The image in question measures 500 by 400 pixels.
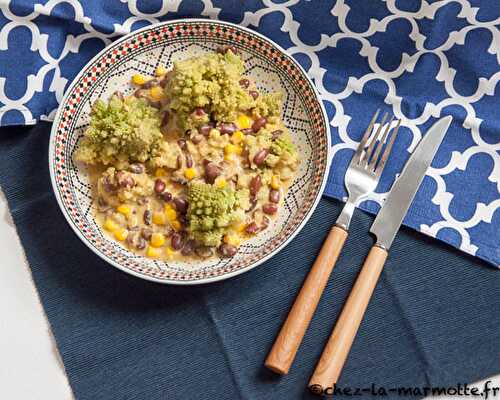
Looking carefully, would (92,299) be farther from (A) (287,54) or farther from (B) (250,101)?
(A) (287,54)

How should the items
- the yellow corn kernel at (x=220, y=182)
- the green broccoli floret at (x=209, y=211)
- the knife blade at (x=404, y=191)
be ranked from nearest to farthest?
the green broccoli floret at (x=209, y=211), the yellow corn kernel at (x=220, y=182), the knife blade at (x=404, y=191)

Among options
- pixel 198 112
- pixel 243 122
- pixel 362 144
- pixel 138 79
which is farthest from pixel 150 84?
pixel 362 144

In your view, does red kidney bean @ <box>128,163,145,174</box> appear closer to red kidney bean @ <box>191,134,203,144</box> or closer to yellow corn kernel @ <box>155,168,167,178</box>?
yellow corn kernel @ <box>155,168,167,178</box>

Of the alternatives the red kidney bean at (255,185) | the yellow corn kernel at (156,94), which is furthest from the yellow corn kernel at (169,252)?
the yellow corn kernel at (156,94)

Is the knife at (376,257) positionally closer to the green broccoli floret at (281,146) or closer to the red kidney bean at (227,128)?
the green broccoli floret at (281,146)

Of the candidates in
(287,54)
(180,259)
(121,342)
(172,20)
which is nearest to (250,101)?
(287,54)

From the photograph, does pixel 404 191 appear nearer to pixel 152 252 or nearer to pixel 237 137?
pixel 237 137

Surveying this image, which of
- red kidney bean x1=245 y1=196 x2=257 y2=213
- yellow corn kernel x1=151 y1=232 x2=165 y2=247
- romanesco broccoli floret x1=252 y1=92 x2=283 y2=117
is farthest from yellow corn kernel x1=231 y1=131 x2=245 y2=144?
yellow corn kernel x1=151 y1=232 x2=165 y2=247
